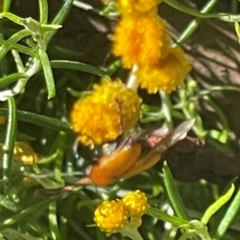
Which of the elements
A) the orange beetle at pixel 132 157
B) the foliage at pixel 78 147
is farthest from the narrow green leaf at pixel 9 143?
the orange beetle at pixel 132 157

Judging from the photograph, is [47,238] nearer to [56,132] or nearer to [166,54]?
[56,132]

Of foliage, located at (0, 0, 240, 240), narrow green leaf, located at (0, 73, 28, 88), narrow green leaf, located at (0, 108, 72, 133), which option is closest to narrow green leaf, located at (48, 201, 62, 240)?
foliage, located at (0, 0, 240, 240)

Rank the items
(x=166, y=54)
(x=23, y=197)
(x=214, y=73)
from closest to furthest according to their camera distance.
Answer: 1. (x=166, y=54)
2. (x=23, y=197)
3. (x=214, y=73)

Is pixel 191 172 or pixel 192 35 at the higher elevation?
pixel 192 35

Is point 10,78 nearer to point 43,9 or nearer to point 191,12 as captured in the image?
point 43,9

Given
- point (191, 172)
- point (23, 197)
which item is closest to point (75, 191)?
point (23, 197)

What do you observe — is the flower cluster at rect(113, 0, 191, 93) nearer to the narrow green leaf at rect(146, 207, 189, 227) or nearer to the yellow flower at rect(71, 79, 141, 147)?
the yellow flower at rect(71, 79, 141, 147)
